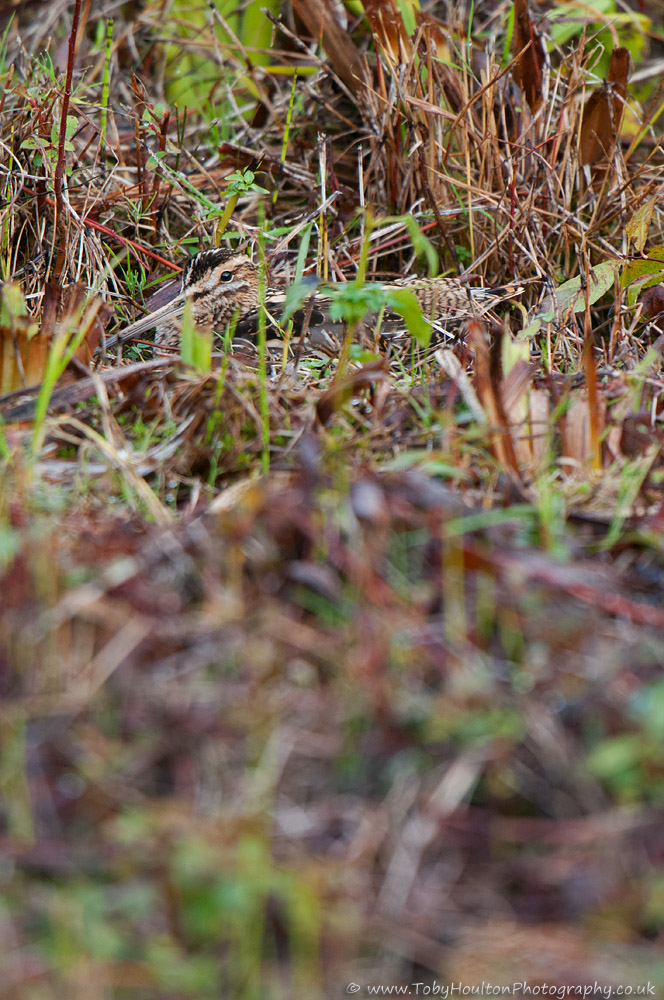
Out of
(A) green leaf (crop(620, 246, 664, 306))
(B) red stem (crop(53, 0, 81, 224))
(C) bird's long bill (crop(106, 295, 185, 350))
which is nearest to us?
(B) red stem (crop(53, 0, 81, 224))

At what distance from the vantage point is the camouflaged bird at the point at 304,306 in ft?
10.4

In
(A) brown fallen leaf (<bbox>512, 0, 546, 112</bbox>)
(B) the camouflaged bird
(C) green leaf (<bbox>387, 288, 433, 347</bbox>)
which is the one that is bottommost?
(B) the camouflaged bird

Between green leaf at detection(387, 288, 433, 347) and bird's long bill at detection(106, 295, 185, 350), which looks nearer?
green leaf at detection(387, 288, 433, 347)

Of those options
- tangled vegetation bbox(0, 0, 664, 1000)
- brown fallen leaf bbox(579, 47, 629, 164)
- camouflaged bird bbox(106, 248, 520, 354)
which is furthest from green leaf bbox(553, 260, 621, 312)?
brown fallen leaf bbox(579, 47, 629, 164)

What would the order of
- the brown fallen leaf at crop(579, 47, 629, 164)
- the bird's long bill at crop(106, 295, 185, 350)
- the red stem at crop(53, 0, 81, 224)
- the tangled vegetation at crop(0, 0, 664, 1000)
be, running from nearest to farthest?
the tangled vegetation at crop(0, 0, 664, 1000) < the red stem at crop(53, 0, 81, 224) < the bird's long bill at crop(106, 295, 185, 350) < the brown fallen leaf at crop(579, 47, 629, 164)

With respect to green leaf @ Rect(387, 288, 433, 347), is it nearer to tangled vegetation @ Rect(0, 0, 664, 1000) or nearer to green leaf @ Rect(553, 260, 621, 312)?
tangled vegetation @ Rect(0, 0, 664, 1000)

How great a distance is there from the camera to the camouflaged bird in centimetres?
318

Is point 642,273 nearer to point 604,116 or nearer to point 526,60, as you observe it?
point 604,116

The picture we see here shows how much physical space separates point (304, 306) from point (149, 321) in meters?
0.65

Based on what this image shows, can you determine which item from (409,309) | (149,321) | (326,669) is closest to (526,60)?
(149,321)

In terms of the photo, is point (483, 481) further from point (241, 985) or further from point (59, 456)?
point (241, 985)

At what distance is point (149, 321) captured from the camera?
10.3 feet

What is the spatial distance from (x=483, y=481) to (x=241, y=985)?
1141 mm

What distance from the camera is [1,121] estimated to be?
3334 millimetres
